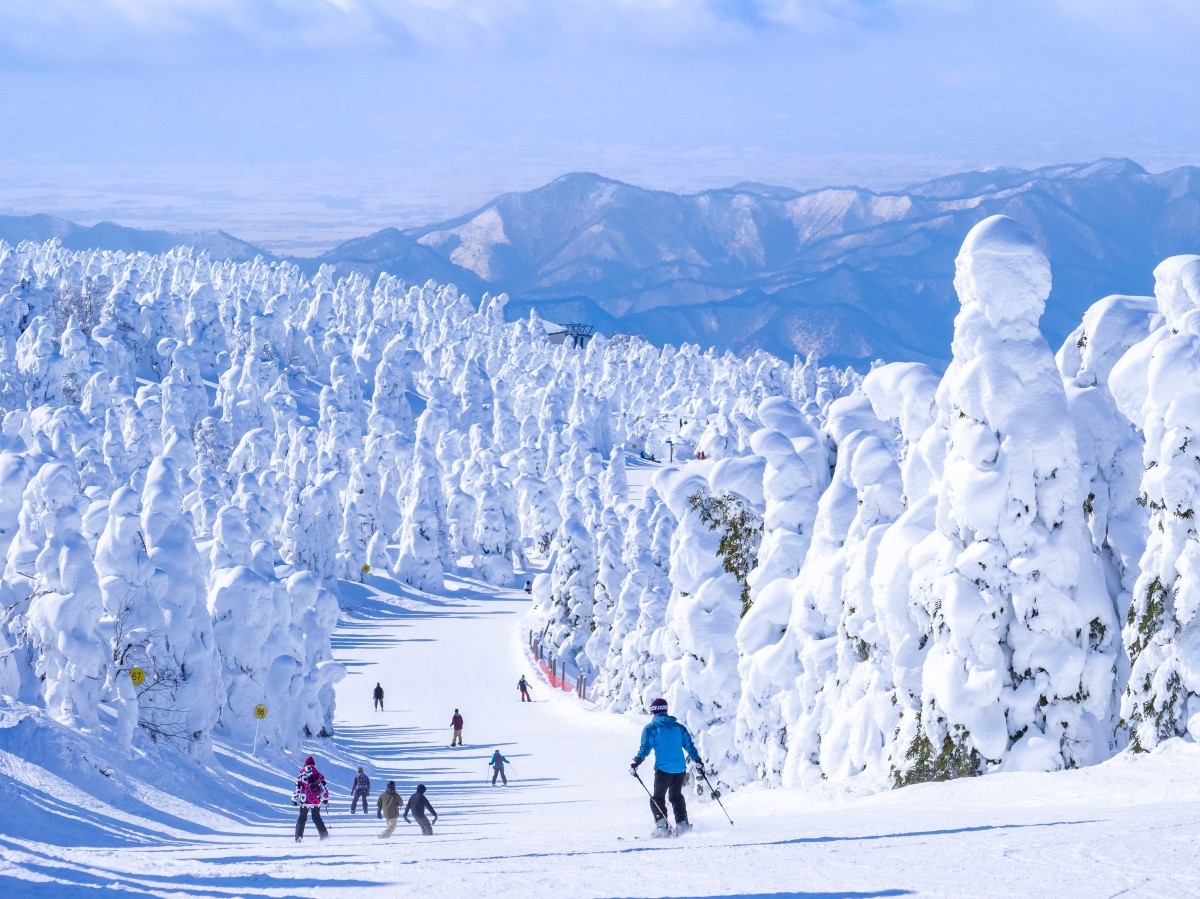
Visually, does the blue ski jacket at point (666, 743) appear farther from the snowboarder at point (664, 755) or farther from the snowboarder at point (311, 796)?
the snowboarder at point (311, 796)

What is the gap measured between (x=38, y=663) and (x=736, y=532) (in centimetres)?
1247

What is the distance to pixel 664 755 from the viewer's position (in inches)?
486

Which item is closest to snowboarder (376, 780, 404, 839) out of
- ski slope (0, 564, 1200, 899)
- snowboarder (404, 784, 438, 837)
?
snowboarder (404, 784, 438, 837)

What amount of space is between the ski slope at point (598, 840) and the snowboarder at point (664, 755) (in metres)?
0.35

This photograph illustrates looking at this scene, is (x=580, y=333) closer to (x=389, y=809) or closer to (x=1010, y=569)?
(x=389, y=809)

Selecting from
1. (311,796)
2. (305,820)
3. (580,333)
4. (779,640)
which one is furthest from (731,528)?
(580,333)

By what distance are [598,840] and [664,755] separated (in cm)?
109

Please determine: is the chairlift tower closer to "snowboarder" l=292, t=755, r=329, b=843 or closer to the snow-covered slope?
the snow-covered slope

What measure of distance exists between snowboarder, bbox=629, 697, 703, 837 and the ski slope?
35 centimetres

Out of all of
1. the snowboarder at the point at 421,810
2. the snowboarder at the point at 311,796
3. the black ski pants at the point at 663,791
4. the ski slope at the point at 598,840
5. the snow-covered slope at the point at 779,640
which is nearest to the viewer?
the ski slope at the point at 598,840

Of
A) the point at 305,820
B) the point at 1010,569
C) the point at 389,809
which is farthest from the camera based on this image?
the point at 389,809

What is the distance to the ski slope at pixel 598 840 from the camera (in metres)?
8.65

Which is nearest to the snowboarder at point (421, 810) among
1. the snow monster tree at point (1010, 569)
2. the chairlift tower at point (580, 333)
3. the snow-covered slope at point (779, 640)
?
the snow-covered slope at point (779, 640)

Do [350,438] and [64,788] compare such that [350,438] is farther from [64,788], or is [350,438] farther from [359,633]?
[64,788]
